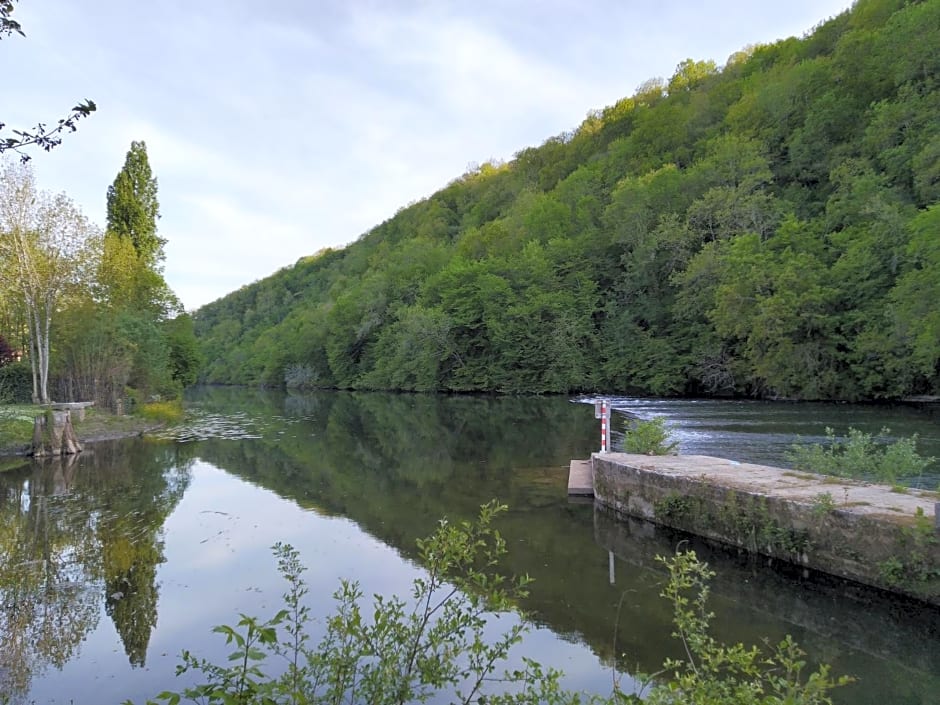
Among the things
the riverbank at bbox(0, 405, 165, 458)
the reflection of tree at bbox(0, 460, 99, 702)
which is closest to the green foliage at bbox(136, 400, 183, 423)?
the riverbank at bbox(0, 405, 165, 458)

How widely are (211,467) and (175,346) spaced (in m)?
21.1

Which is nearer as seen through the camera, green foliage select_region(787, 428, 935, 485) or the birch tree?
green foliage select_region(787, 428, 935, 485)

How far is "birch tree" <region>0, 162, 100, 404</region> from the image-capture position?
72.8ft

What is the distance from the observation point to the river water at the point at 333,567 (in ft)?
16.7

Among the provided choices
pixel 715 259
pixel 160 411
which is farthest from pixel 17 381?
pixel 715 259

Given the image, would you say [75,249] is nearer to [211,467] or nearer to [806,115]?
[211,467]

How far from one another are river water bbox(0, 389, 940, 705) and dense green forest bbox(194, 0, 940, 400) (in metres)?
14.8

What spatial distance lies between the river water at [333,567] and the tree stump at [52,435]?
0.96 meters

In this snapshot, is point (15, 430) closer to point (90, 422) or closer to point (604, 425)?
point (90, 422)

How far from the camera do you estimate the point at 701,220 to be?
4134 centimetres

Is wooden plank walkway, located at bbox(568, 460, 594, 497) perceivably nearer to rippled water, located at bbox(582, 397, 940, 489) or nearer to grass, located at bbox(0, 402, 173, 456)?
rippled water, located at bbox(582, 397, 940, 489)

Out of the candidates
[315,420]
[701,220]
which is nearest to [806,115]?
[701,220]

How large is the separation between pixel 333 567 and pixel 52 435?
13300 mm

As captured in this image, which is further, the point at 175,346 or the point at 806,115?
the point at 806,115
